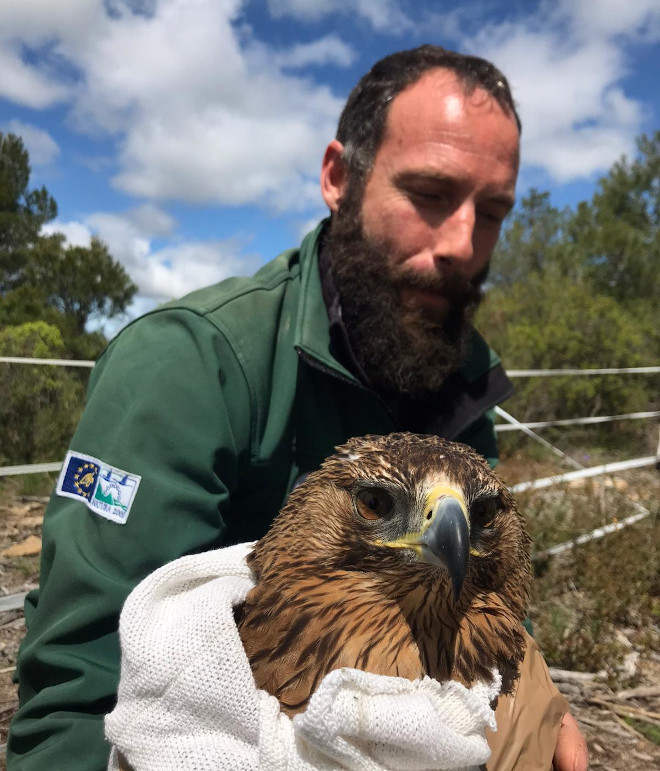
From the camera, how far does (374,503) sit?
1706 mm

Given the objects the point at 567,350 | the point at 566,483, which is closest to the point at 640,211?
the point at 567,350

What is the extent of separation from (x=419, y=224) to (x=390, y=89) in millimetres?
829

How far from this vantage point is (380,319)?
3.18m

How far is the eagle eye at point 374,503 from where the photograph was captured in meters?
1.69

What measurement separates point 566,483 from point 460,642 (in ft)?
18.3

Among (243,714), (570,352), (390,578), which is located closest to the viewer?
(243,714)

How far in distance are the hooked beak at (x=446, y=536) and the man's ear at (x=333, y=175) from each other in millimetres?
2386

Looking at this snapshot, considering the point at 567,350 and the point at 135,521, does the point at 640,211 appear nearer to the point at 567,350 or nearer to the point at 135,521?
the point at 567,350

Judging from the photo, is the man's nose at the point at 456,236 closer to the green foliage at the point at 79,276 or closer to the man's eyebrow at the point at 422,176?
the man's eyebrow at the point at 422,176

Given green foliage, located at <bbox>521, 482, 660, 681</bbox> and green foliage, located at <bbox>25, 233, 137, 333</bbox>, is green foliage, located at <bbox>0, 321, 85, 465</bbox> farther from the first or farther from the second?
green foliage, located at <bbox>25, 233, 137, 333</bbox>

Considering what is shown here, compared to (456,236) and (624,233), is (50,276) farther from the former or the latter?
(624,233)

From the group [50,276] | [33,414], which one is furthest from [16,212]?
[33,414]

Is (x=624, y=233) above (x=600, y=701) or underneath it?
above

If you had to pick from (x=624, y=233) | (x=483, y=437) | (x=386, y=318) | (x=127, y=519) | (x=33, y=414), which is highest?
(x=624, y=233)
